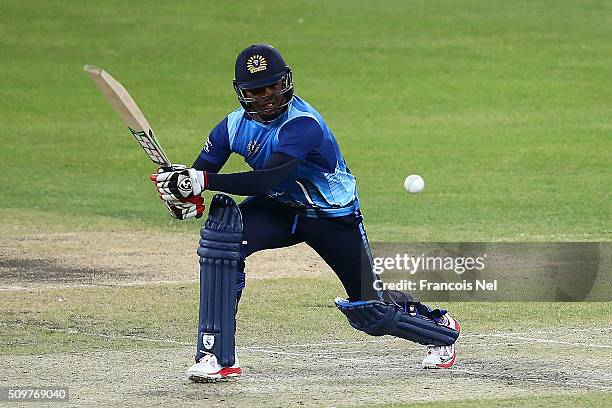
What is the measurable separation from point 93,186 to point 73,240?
10.3 feet

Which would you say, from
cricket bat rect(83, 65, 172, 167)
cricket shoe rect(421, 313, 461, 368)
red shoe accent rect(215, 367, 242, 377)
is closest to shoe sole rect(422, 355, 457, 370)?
cricket shoe rect(421, 313, 461, 368)

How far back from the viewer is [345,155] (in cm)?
1694

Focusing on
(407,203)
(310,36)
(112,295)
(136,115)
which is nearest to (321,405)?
(136,115)

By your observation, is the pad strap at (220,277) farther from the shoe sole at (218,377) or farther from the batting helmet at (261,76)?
the batting helmet at (261,76)

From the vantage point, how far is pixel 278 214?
716 cm

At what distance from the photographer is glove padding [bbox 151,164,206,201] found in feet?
21.6

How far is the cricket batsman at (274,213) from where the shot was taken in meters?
6.84

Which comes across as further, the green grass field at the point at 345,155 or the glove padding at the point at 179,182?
the green grass field at the point at 345,155

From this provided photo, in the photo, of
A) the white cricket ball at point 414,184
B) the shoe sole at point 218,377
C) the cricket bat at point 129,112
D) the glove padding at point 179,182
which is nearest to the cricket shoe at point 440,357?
the shoe sole at point 218,377

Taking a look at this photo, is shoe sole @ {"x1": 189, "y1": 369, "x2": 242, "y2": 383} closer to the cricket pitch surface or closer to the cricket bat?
the cricket pitch surface

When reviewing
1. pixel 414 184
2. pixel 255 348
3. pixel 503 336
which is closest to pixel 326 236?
pixel 255 348

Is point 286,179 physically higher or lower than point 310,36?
lower

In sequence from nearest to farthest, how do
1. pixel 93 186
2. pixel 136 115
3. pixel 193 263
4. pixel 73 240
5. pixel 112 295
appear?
1. pixel 136 115
2. pixel 112 295
3. pixel 193 263
4. pixel 73 240
5. pixel 93 186

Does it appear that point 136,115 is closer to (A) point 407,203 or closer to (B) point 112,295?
(B) point 112,295
